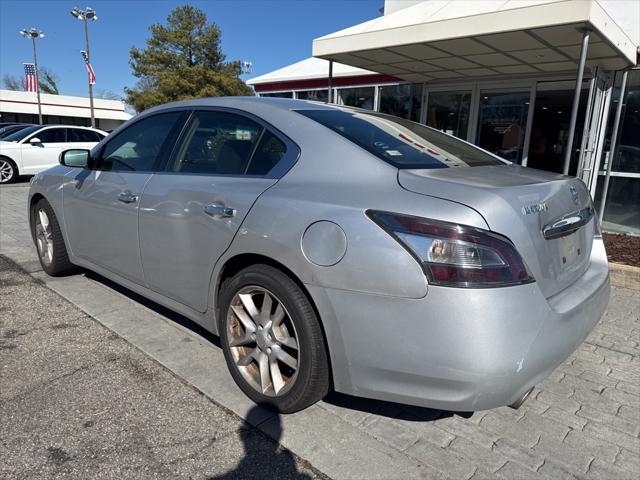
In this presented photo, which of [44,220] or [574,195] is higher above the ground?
[574,195]

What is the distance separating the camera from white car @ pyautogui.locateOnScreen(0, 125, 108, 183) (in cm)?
1241

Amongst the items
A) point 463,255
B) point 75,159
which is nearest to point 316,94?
A: point 75,159

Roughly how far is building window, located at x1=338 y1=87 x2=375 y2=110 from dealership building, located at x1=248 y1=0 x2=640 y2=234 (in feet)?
0.78

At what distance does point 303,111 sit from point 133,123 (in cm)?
158

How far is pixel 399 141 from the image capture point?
256 cm

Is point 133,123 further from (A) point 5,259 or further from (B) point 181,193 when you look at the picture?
(A) point 5,259

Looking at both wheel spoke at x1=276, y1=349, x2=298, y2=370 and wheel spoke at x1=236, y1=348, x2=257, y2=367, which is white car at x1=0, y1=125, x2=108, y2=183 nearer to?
wheel spoke at x1=236, y1=348, x2=257, y2=367

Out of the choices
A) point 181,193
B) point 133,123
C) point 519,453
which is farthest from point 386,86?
A: point 519,453

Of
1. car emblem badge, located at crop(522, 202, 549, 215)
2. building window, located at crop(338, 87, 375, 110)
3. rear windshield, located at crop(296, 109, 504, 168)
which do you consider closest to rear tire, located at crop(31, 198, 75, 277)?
rear windshield, located at crop(296, 109, 504, 168)

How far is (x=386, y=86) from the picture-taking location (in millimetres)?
10570

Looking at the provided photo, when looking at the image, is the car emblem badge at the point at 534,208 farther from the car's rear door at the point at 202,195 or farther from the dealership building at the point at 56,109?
the dealership building at the point at 56,109

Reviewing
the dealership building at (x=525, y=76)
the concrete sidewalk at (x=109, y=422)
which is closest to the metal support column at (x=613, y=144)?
the dealership building at (x=525, y=76)

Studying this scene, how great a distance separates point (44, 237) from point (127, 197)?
6.17ft

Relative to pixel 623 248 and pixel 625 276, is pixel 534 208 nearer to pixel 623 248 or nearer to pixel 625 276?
pixel 625 276
